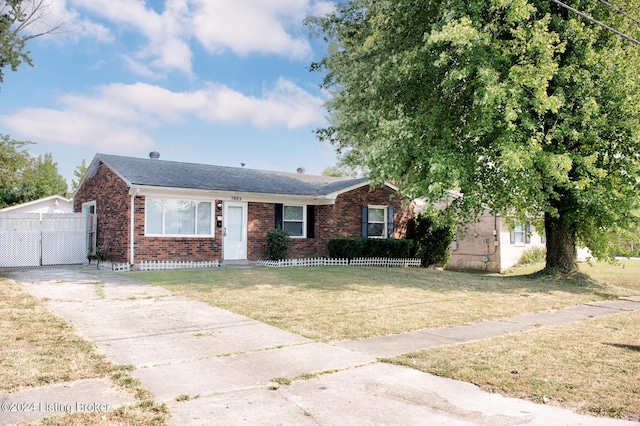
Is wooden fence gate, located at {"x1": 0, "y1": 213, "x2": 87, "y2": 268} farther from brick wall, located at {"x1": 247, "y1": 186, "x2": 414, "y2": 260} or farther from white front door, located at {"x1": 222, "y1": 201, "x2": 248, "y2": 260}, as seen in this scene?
brick wall, located at {"x1": 247, "y1": 186, "x2": 414, "y2": 260}

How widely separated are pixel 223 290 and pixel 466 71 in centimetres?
822

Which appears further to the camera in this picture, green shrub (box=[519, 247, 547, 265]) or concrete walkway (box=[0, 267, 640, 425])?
green shrub (box=[519, 247, 547, 265])

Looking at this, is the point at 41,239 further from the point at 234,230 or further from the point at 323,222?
the point at 323,222

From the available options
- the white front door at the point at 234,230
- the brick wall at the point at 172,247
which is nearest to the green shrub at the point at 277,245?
the white front door at the point at 234,230

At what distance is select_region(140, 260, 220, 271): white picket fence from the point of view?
51.2 ft

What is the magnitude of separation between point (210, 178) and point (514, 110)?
1188 centimetres

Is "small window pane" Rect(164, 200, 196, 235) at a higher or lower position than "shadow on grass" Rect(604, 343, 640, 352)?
higher

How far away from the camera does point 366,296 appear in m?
10.1

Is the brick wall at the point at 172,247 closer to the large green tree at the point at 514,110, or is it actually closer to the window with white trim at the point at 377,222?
the large green tree at the point at 514,110

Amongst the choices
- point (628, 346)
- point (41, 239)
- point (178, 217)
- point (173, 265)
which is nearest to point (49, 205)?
point (41, 239)

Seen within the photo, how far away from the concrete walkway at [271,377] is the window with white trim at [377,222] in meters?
12.8

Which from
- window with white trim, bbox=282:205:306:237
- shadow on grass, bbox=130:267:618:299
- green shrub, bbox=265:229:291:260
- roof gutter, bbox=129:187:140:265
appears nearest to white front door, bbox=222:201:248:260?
green shrub, bbox=265:229:291:260

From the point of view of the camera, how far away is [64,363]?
480 cm

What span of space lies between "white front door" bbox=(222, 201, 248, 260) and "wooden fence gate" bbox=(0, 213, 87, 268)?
5923 mm
